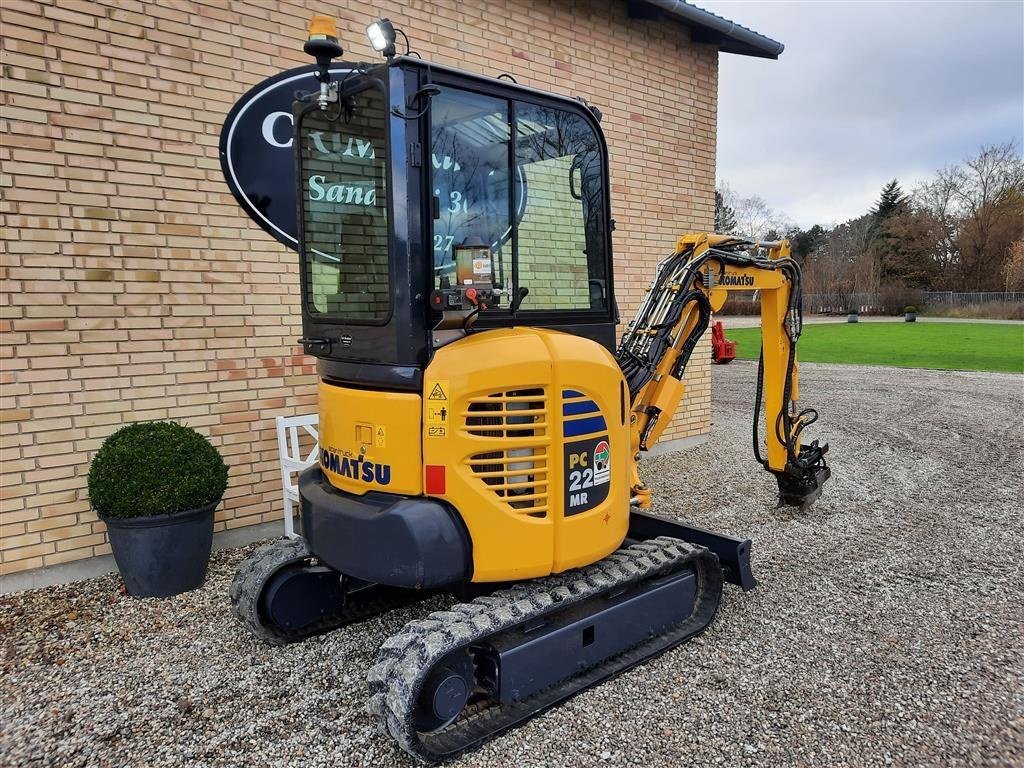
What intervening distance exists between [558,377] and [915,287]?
2179 inches

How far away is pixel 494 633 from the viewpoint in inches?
117

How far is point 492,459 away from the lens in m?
3.04

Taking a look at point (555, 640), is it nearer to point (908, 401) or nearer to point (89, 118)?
point (89, 118)

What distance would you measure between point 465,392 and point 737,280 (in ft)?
8.96

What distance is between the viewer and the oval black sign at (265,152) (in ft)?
16.8

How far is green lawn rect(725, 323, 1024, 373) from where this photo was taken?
1873 centimetres

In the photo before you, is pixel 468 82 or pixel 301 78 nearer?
pixel 468 82

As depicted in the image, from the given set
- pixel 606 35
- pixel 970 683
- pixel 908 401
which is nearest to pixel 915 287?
pixel 908 401

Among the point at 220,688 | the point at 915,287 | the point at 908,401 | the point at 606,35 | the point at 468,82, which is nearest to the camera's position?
the point at 468,82

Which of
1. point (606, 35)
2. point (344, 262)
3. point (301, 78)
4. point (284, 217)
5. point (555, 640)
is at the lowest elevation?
point (555, 640)

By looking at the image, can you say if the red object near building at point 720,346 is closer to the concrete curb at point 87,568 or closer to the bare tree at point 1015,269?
the concrete curb at point 87,568

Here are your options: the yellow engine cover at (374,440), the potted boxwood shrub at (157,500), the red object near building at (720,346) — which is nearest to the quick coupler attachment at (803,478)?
the red object near building at (720,346)

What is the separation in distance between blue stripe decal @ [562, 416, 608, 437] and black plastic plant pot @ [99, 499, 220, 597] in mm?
2657

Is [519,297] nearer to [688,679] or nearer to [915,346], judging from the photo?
[688,679]
